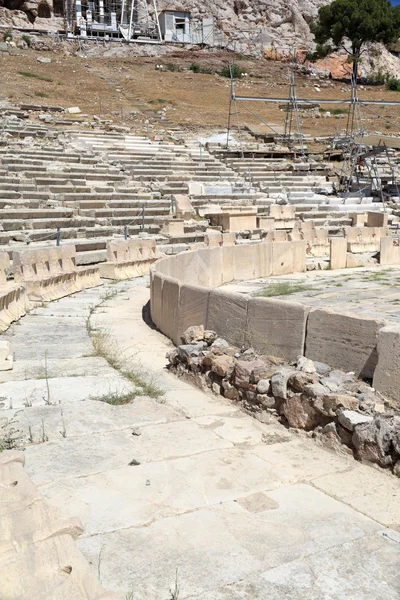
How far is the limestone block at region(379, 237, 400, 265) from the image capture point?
56.8 feet

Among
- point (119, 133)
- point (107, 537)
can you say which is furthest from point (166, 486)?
point (119, 133)

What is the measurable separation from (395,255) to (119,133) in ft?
61.2

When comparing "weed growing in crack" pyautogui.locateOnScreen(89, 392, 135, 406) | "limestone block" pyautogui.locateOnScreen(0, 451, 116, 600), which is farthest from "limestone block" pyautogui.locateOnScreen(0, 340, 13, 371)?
"limestone block" pyautogui.locateOnScreen(0, 451, 116, 600)

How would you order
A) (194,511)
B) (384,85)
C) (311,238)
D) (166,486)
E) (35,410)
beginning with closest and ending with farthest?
(194,511)
(166,486)
(35,410)
(311,238)
(384,85)

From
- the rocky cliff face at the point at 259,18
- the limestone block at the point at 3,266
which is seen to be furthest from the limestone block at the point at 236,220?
the rocky cliff face at the point at 259,18

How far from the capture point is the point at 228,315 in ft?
22.7

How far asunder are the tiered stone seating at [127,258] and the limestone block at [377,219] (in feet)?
31.7

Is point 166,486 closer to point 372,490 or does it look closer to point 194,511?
point 194,511

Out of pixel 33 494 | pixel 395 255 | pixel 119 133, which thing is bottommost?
pixel 395 255

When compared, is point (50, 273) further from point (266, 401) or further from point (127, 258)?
point (266, 401)

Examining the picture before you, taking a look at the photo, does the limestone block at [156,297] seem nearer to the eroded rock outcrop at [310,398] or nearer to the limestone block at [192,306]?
the limestone block at [192,306]

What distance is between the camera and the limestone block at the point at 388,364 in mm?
4668

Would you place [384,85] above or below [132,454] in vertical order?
above

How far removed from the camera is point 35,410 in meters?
5.07
